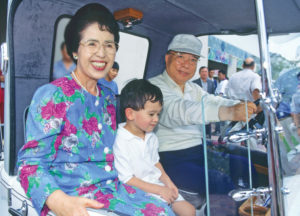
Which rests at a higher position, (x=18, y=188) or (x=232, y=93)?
(x=232, y=93)

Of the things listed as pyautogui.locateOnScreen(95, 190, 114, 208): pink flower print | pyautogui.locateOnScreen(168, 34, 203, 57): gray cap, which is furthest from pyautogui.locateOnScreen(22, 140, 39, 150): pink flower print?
pyautogui.locateOnScreen(168, 34, 203, 57): gray cap

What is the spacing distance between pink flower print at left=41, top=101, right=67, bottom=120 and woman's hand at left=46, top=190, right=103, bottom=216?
1.15 ft

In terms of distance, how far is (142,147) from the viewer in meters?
1.88

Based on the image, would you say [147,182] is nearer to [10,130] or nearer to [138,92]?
[138,92]

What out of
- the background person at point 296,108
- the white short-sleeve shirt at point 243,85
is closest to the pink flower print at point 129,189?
the white short-sleeve shirt at point 243,85

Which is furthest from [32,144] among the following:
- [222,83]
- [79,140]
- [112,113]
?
[222,83]

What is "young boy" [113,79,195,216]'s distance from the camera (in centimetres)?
174

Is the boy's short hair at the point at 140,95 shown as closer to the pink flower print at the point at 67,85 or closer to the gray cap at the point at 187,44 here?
the gray cap at the point at 187,44

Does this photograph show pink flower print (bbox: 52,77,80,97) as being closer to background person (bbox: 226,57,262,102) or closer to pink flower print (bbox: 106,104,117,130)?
pink flower print (bbox: 106,104,117,130)

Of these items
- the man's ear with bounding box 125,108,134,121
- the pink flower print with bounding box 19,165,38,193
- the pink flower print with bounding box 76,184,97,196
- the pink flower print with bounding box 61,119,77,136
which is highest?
the man's ear with bounding box 125,108,134,121

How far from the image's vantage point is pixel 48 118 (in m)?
1.37

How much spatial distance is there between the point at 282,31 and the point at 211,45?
0.41 metres

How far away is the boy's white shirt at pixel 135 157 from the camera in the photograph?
1759mm

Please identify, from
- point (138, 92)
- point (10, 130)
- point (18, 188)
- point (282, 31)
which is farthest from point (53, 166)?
point (282, 31)
